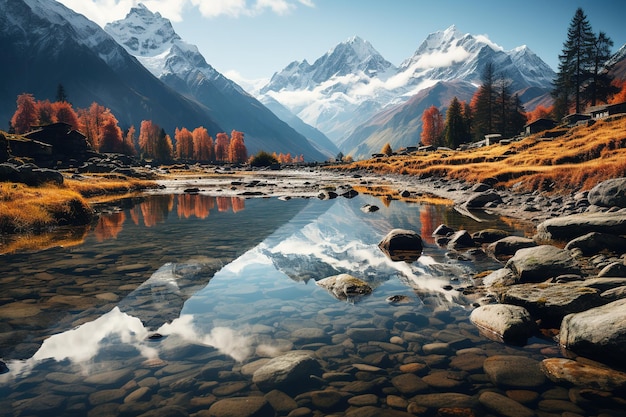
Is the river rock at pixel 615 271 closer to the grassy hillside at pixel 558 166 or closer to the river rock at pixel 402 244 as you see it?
the river rock at pixel 402 244

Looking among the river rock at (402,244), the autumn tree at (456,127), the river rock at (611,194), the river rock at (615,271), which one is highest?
the autumn tree at (456,127)

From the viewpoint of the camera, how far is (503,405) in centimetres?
668

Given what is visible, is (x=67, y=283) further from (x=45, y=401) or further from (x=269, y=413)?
(x=269, y=413)

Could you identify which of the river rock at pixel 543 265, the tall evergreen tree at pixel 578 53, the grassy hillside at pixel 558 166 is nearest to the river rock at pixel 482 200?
the grassy hillside at pixel 558 166

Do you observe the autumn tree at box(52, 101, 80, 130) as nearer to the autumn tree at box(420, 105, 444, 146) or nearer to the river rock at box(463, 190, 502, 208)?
the autumn tree at box(420, 105, 444, 146)

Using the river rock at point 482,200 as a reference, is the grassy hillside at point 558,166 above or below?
above

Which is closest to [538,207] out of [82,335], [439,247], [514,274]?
[439,247]

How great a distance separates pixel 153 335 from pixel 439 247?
14551 mm

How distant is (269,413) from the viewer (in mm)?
6656

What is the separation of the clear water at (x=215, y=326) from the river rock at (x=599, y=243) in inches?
148

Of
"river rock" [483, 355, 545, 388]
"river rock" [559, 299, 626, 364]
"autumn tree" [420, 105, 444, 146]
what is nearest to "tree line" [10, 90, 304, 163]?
"autumn tree" [420, 105, 444, 146]

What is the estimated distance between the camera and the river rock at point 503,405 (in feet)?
21.2

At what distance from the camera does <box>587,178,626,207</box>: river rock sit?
21250 mm

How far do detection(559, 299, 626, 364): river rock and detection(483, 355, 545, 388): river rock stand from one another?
42.6 inches
